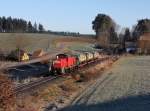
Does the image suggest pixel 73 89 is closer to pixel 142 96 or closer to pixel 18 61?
pixel 142 96

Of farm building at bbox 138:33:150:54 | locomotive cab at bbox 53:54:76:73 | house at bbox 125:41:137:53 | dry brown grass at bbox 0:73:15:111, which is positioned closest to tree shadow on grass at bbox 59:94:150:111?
dry brown grass at bbox 0:73:15:111

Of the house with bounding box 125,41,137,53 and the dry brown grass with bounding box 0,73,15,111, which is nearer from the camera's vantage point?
the dry brown grass with bounding box 0,73,15,111

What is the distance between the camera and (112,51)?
537 feet

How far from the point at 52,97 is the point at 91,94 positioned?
360cm

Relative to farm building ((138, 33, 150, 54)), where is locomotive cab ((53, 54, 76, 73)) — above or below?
above

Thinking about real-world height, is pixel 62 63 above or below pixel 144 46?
above

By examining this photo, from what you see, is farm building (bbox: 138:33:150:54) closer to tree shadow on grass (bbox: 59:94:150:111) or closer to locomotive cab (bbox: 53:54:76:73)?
locomotive cab (bbox: 53:54:76:73)

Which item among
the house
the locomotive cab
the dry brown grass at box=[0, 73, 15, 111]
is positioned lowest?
the house

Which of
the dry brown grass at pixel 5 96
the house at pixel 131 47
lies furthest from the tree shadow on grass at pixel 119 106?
the house at pixel 131 47

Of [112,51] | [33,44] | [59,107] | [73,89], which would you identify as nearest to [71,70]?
[73,89]

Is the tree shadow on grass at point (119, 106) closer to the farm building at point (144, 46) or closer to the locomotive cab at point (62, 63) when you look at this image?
the locomotive cab at point (62, 63)

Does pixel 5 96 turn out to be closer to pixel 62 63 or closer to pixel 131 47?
pixel 62 63

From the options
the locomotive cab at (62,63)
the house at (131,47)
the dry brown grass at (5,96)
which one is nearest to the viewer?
the dry brown grass at (5,96)

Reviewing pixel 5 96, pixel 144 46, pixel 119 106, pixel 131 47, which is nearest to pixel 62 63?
pixel 119 106
